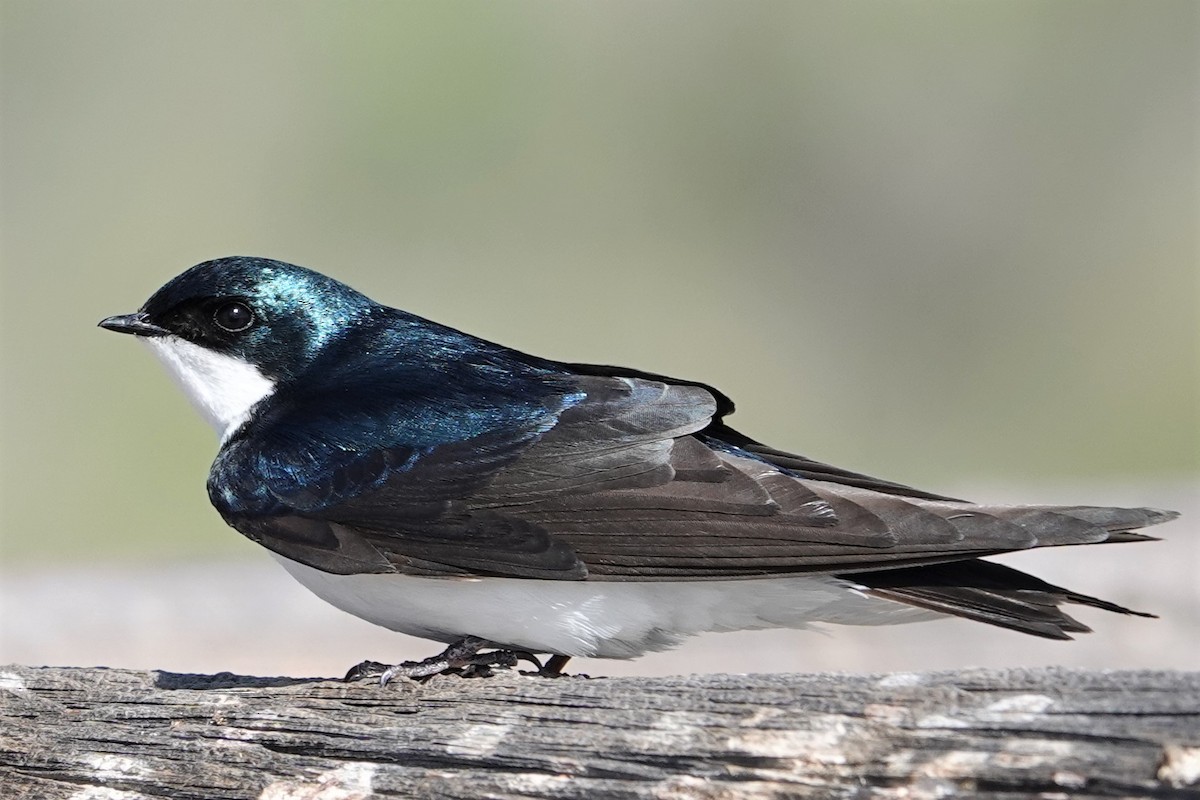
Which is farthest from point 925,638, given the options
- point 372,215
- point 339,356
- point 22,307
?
point 22,307

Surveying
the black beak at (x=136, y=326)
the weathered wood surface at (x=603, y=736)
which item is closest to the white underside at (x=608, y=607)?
the weathered wood surface at (x=603, y=736)

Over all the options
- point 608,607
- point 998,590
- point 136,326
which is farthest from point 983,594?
point 136,326

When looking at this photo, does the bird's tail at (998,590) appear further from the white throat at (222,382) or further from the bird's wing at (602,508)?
the white throat at (222,382)

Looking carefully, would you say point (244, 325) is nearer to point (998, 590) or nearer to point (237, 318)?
point (237, 318)

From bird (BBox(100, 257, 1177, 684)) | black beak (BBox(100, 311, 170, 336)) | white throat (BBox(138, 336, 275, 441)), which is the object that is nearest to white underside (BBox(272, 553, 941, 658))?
bird (BBox(100, 257, 1177, 684))

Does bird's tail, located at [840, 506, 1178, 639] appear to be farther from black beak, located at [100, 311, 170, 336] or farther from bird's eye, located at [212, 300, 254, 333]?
black beak, located at [100, 311, 170, 336]

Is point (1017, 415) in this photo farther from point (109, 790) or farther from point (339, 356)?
point (109, 790)
